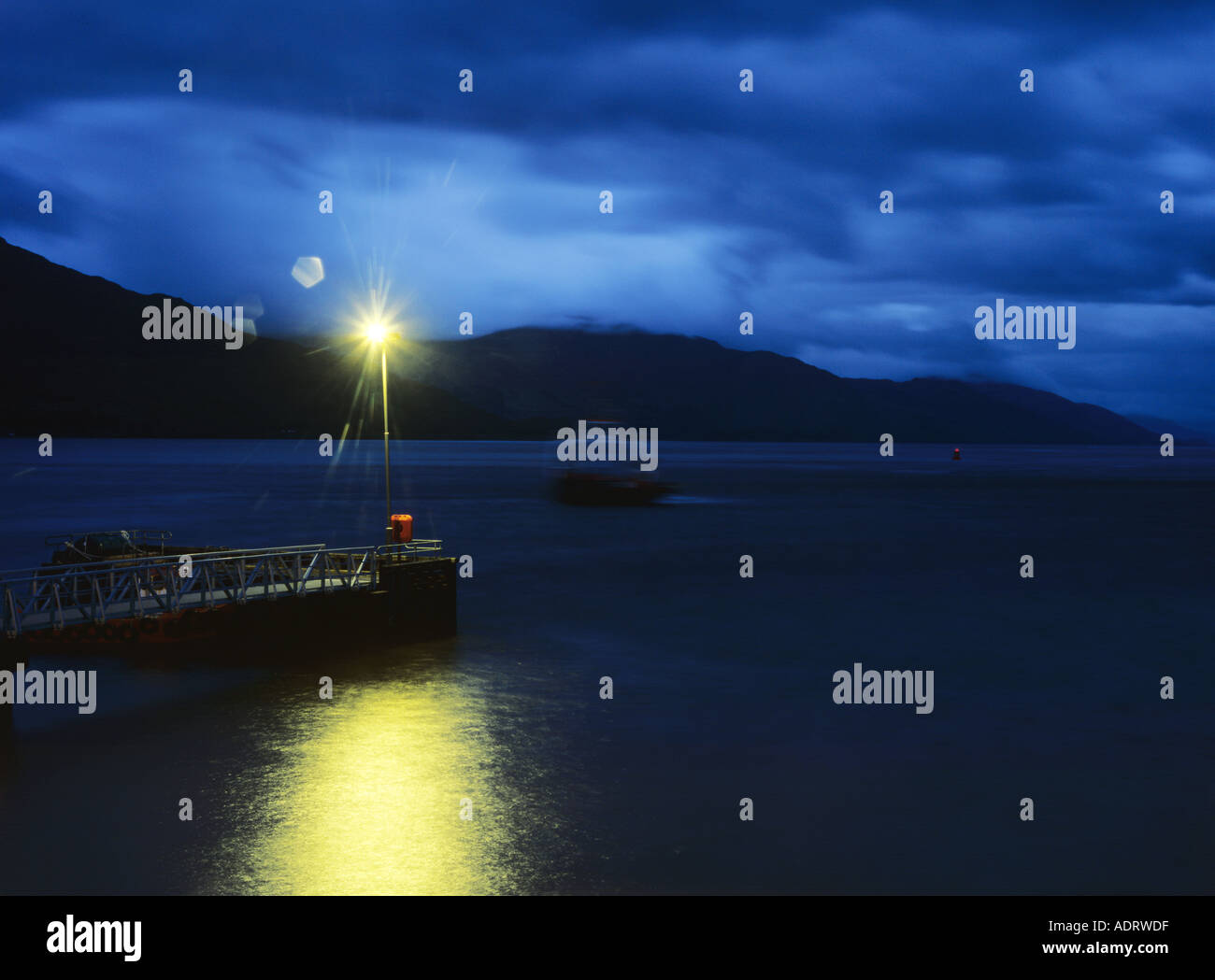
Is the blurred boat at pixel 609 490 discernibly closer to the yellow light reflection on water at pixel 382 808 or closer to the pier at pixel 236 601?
the pier at pixel 236 601

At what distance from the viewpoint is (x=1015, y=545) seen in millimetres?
53656

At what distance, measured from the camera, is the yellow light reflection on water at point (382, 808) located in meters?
11.4

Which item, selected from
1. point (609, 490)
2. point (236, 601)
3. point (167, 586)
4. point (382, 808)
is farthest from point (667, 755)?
point (609, 490)

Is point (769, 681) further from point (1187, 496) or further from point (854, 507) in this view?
point (1187, 496)

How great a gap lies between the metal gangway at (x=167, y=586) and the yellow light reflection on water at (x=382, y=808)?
528cm

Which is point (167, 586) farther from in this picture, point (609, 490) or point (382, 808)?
point (609, 490)

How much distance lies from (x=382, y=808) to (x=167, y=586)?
11238 mm

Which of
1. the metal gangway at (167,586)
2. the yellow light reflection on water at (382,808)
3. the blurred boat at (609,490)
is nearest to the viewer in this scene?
the yellow light reflection on water at (382,808)

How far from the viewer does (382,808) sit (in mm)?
13680

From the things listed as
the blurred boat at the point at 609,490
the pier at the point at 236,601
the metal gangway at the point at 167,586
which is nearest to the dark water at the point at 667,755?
the pier at the point at 236,601

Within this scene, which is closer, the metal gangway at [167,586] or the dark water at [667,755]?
the dark water at [667,755]

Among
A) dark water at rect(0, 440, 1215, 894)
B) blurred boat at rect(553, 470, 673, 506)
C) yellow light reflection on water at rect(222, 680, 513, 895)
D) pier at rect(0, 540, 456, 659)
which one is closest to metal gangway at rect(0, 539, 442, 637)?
pier at rect(0, 540, 456, 659)

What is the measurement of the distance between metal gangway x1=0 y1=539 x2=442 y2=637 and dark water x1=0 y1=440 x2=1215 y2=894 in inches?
61.9
